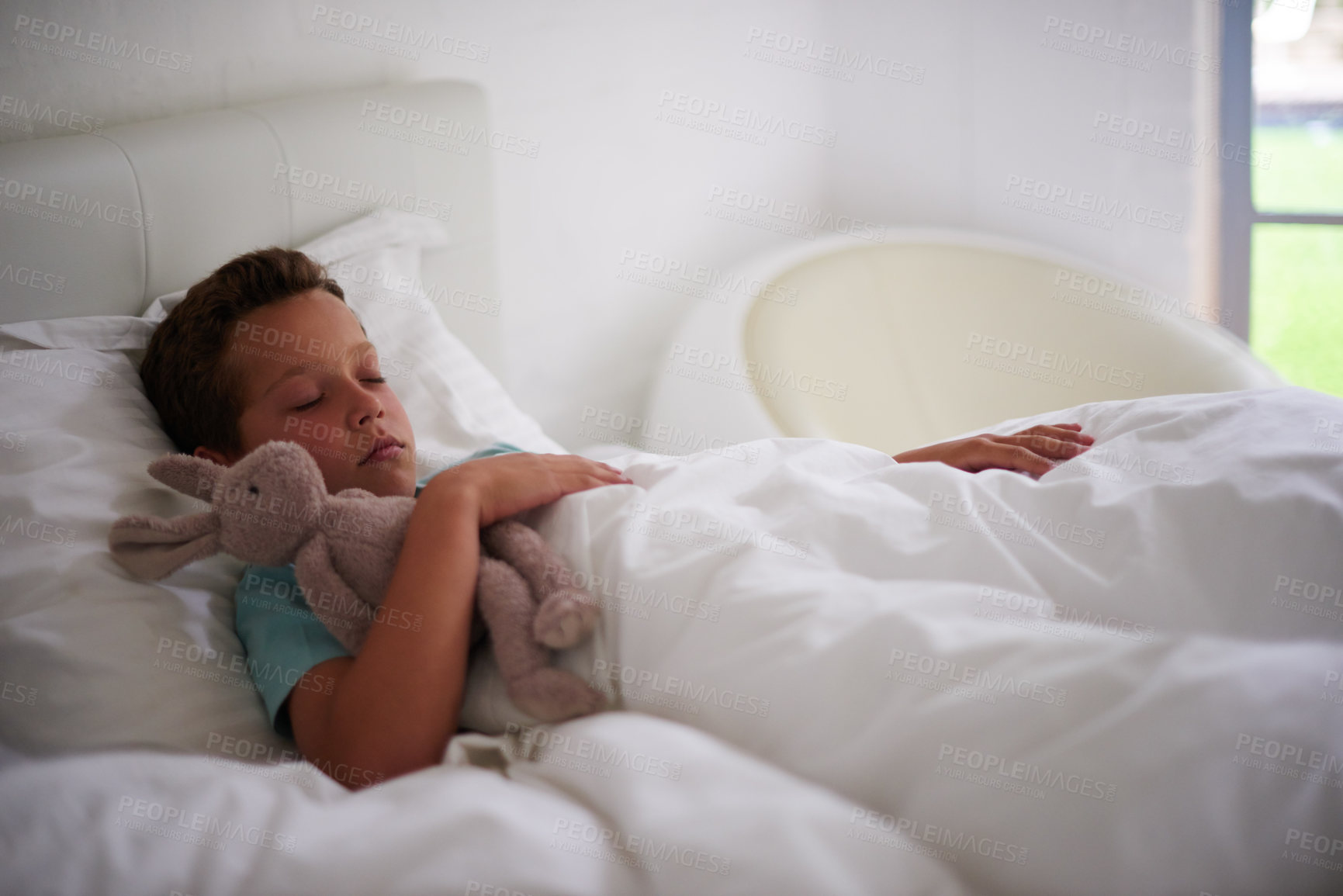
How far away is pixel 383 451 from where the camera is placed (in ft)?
2.94

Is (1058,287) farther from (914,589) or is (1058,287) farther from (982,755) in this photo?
(982,755)

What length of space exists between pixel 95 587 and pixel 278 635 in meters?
0.15

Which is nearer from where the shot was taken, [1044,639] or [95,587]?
[1044,639]

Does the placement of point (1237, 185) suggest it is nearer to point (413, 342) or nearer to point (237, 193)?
point (413, 342)

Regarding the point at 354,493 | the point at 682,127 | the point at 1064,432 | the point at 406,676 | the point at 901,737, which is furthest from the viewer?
the point at 682,127

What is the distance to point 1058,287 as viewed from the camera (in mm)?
1866

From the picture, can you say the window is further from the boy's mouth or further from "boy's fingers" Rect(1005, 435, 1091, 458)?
the boy's mouth

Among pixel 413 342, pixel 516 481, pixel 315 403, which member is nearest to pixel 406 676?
pixel 516 481

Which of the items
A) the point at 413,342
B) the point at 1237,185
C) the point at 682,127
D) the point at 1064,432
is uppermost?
the point at 682,127

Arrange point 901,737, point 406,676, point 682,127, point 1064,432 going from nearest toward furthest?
point 901,737
point 406,676
point 1064,432
point 682,127

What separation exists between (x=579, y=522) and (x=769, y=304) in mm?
1090

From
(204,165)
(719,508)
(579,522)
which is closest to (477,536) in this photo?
(579,522)

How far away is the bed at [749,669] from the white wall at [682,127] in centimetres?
29

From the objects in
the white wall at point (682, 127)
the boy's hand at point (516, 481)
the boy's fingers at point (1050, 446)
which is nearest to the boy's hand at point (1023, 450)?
the boy's fingers at point (1050, 446)
